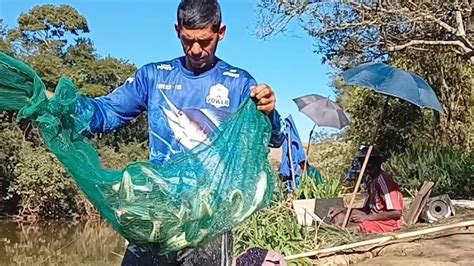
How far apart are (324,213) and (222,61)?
4283mm

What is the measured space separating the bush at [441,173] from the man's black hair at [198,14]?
686cm

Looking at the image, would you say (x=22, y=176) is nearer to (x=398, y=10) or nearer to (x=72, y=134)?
(x=398, y=10)

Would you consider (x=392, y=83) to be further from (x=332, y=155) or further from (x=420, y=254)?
(x=332, y=155)

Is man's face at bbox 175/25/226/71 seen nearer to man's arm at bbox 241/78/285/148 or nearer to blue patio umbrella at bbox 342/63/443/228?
man's arm at bbox 241/78/285/148

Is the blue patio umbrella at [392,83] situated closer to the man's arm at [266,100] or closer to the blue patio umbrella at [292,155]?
the blue patio umbrella at [292,155]

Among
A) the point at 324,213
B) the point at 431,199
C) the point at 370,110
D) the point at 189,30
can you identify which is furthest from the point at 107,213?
the point at 370,110

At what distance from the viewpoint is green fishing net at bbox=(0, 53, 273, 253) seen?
1608mm

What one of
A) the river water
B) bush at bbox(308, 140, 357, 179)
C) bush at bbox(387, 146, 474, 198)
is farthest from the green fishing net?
bush at bbox(308, 140, 357, 179)

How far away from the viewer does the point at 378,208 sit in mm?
5809

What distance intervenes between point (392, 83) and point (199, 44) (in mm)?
3829

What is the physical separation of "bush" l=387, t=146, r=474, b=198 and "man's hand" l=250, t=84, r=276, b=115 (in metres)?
6.80

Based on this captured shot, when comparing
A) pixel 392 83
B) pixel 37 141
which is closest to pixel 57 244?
pixel 37 141

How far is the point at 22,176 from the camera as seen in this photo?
52.1 ft

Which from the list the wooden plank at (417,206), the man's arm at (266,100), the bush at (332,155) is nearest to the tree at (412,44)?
the bush at (332,155)
